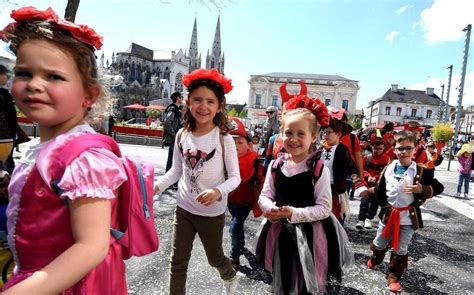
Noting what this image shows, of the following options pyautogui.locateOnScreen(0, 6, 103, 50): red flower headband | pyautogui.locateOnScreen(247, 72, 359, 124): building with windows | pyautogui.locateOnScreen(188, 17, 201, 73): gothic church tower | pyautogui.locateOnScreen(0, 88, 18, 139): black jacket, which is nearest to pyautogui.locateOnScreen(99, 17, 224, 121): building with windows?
pyautogui.locateOnScreen(188, 17, 201, 73): gothic church tower

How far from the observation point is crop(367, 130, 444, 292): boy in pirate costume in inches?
116

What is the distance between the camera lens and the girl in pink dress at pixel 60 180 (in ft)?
2.75

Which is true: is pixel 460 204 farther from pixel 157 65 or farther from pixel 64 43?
pixel 157 65

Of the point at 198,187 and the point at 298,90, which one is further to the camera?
the point at 298,90

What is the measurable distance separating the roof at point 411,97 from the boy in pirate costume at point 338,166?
250 feet

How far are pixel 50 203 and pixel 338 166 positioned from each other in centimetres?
308

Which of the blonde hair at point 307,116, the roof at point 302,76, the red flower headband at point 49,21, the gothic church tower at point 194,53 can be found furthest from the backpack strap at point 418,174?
the gothic church tower at point 194,53

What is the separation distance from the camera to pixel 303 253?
202cm

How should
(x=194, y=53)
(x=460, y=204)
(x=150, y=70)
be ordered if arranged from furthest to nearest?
(x=194, y=53) < (x=150, y=70) < (x=460, y=204)

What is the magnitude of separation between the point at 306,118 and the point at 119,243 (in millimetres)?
1482

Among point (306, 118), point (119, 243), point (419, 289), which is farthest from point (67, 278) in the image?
point (419, 289)

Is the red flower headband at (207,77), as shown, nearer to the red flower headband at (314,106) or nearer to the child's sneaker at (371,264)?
the red flower headband at (314,106)

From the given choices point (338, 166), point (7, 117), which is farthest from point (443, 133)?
point (7, 117)

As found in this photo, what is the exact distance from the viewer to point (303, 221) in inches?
81.4
